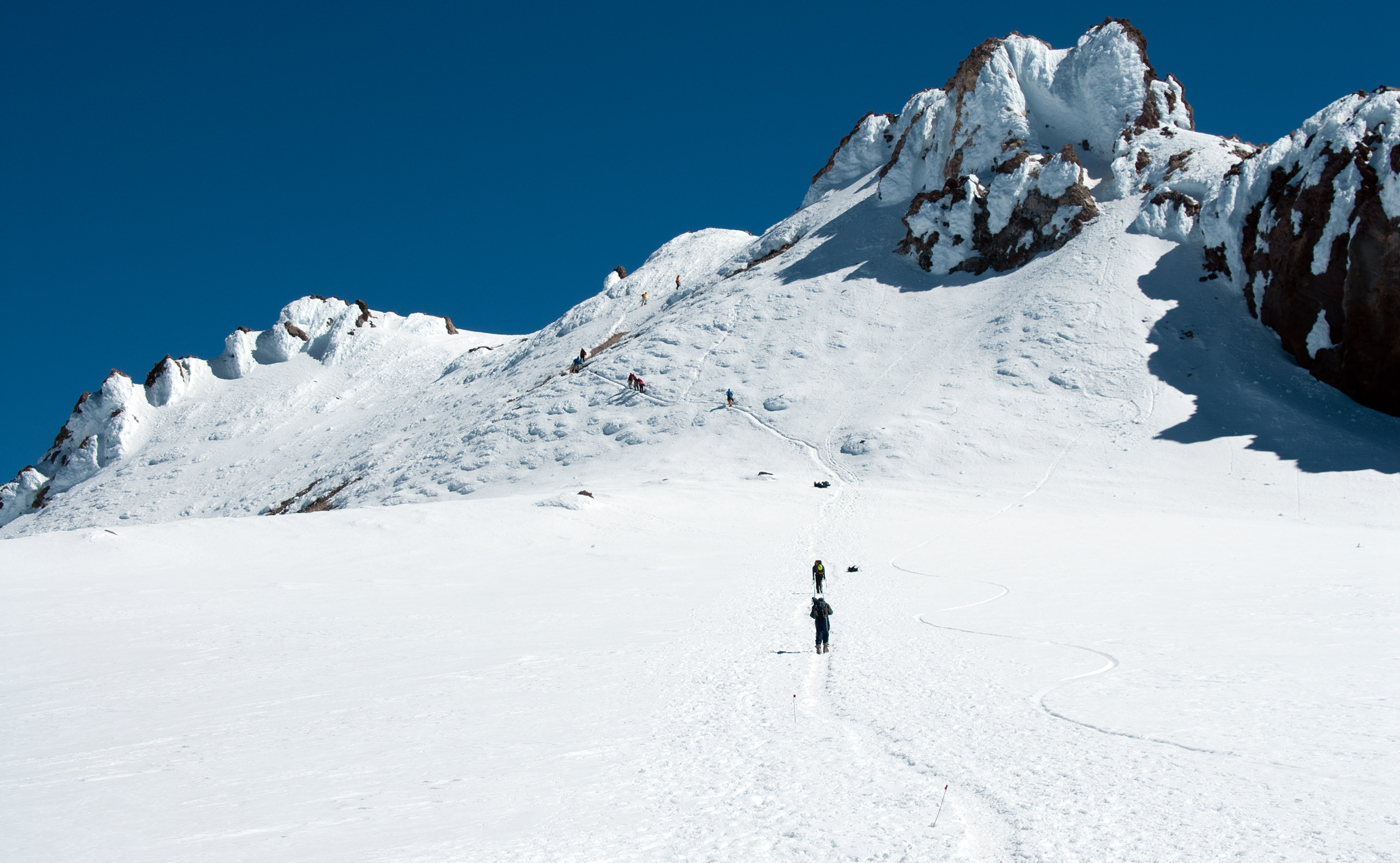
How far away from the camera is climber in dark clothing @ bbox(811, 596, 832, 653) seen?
44.1 feet

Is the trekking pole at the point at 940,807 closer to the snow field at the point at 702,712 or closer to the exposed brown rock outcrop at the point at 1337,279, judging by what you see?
the snow field at the point at 702,712

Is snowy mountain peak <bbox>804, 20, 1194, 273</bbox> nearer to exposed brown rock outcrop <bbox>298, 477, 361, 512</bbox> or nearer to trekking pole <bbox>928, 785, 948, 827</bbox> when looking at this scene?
exposed brown rock outcrop <bbox>298, 477, 361, 512</bbox>

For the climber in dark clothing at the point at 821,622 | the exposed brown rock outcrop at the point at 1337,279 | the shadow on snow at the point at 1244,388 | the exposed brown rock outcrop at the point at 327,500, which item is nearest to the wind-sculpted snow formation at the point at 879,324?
the exposed brown rock outcrop at the point at 1337,279

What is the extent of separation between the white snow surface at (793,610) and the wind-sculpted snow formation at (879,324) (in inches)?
Result: 24.1

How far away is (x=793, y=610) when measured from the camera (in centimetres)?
1792

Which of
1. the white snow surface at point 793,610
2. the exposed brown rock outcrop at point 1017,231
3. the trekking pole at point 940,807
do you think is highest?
the exposed brown rock outcrop at point 1017,231

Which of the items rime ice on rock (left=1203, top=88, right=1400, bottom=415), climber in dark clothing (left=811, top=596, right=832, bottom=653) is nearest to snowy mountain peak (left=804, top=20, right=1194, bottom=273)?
rime ice on rock (left=1203, top=88, right=1400, bottom=415)

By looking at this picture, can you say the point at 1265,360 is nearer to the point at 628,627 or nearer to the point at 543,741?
the point at 628,627

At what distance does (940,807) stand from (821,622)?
665 cm

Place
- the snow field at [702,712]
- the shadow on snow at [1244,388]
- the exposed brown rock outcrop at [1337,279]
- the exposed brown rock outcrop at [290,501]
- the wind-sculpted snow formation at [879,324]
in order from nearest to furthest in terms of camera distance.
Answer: the snow field at [702,712] → the shadow on snow at [1244,388] → the exposed brown rock outcrop at [1337,279] → the wind-sculpted snow formation at [879,324] → the exposed brown rock outcrop at [290,501]

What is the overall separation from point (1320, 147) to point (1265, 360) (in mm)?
12531

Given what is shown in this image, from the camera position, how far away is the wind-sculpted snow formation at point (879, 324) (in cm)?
4569

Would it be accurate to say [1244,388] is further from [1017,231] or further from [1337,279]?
[1017,231]

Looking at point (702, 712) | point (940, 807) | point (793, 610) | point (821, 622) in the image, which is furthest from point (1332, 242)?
point (940, 807)
